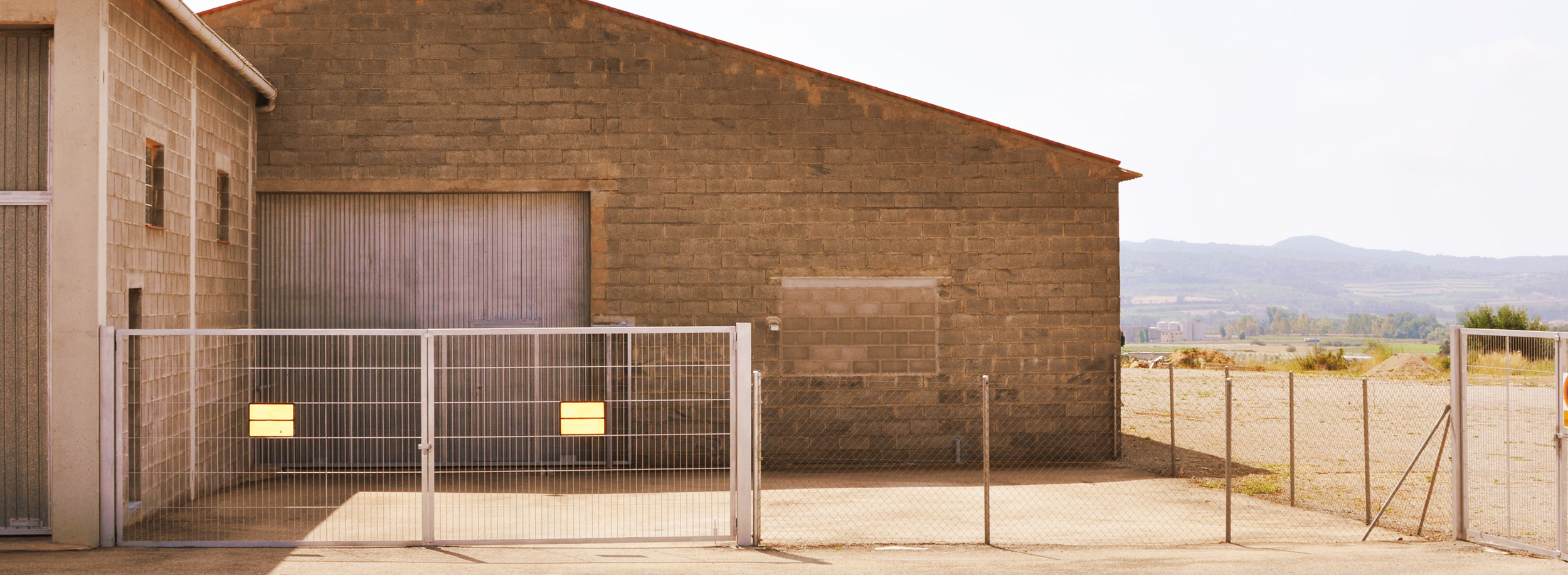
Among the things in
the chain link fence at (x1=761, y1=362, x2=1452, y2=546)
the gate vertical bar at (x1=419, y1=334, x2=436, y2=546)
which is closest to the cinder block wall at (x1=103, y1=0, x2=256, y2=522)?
the gate vertical bar at (x1=419, y1=334, x2=436, y2=546)

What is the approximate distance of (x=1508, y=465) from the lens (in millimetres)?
8484

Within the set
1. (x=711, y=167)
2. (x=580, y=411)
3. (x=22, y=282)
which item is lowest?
(x=580, y=411)

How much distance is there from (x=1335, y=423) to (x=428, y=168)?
56.1 ft

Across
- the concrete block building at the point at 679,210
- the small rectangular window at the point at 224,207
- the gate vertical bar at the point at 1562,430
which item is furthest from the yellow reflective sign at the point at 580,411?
the gate vertical bar at the point at 1562,430

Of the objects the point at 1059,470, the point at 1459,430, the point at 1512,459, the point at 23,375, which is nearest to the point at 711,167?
the point at 1059,470

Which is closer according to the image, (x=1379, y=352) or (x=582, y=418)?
(x=582, y=418)

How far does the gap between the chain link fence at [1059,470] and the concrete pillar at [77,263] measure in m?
6.12

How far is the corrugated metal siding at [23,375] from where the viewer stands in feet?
30.5

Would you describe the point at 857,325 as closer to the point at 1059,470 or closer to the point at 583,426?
the point at 1059,470

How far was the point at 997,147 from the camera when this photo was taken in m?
14.5

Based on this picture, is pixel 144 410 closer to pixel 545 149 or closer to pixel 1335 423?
pixel 545 149

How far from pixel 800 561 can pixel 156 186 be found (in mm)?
7884

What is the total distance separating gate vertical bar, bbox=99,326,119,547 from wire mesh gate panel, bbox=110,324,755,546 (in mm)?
62

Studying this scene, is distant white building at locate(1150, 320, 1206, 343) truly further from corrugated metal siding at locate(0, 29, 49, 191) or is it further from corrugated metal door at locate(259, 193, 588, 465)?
corrugated metal siding at locate(0, 29, 49, 191)
